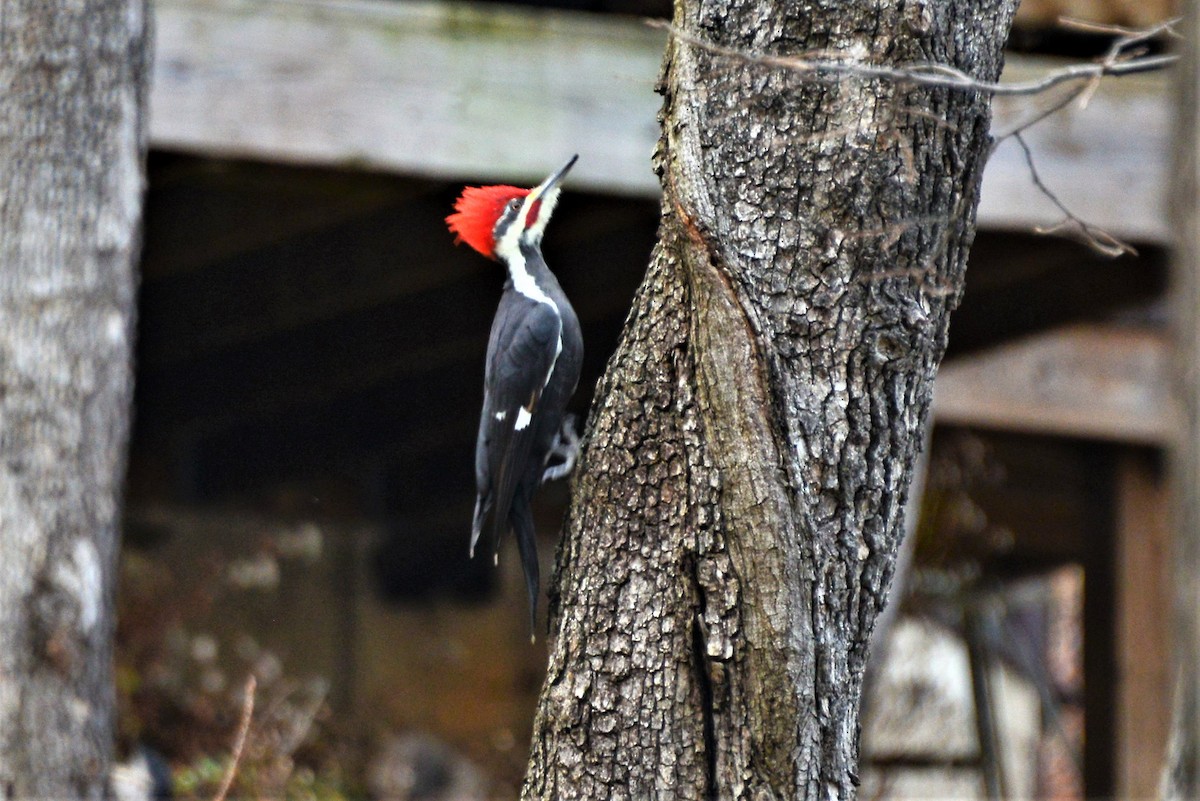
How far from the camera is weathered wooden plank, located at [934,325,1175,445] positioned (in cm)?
575

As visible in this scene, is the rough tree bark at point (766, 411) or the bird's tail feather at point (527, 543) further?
the bird's tail feather at point (527, 543)

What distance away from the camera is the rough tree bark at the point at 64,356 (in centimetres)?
322

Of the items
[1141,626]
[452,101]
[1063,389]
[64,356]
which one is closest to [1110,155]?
[1063,389]

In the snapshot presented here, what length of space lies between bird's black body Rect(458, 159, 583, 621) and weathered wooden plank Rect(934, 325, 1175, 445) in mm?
2738

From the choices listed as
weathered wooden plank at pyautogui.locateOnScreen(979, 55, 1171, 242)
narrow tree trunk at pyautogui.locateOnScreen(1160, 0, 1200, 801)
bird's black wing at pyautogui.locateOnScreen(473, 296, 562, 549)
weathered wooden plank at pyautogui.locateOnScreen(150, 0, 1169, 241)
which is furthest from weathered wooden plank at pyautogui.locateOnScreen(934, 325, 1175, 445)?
narrow tree trunk at pyautogui.locateOnScreen(1160, 0, 1200, 801)

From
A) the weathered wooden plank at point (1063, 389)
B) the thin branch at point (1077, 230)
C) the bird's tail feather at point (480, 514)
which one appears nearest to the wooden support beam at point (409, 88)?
the bird's tail feather at point (480, 514)

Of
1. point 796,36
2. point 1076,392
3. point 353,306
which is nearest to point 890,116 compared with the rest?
point 796,36

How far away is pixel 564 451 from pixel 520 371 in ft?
1.38

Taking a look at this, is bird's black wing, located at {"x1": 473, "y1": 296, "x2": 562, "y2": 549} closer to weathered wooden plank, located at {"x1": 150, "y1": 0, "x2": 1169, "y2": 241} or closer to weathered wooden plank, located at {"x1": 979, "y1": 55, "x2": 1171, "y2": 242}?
weathered wooden plank, located at {"x1": 150, "y1": 0, "x2": 1169, "y2": 241}

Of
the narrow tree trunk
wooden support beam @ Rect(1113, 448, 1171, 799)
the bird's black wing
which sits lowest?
wooden support beam @ Rect(1113, 448, 1171, 799)

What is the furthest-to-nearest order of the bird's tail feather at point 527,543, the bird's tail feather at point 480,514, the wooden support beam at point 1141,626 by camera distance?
the wooden support beam at point 1141,626
the bird's tail feather at point 480,514
the bird's tail feather at point 527,543

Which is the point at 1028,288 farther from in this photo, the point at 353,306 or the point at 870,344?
the point at 870,344

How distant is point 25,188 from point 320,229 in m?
1.51

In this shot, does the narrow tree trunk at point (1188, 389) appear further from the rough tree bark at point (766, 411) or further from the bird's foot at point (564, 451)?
the bird's foot at point (564, 451)
